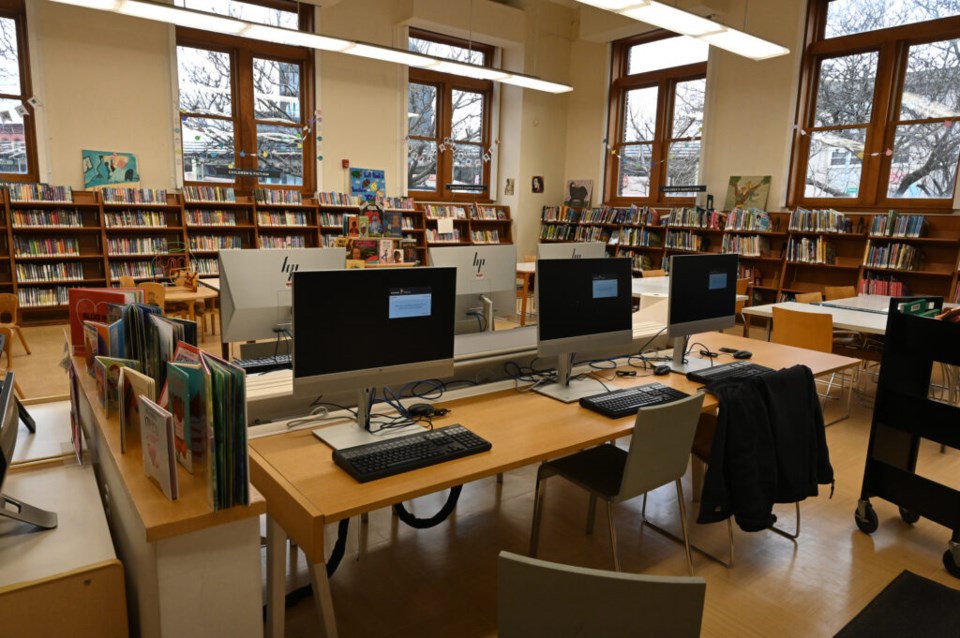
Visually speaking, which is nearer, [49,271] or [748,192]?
[49,271]

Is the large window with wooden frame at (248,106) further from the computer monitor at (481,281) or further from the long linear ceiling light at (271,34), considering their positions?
the computer monitor at (481,281)

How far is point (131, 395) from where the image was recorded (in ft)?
5.34

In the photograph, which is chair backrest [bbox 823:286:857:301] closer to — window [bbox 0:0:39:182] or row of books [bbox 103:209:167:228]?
row of books [bbox 103:209:167:228]

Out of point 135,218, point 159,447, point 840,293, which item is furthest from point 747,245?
point 159,447

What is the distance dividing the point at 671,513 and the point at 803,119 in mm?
6380

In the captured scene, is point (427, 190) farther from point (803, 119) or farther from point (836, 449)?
point (836, 449)

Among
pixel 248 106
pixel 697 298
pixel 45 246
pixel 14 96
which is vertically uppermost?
pixel 248 106

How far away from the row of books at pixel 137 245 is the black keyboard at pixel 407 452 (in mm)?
6291

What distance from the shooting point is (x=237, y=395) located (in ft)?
4.45

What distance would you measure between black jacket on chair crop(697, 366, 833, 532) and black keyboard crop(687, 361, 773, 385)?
0.27 metres

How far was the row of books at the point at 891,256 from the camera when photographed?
6211mm

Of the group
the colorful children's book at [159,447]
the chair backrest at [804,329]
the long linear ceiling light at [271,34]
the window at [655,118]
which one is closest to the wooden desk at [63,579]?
the colorful children's book at [159,447]

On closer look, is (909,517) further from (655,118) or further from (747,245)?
(655,118)

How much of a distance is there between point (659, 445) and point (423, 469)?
2.75 ft
